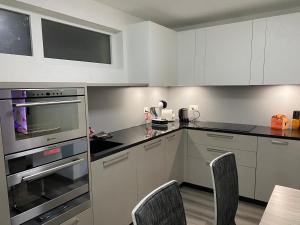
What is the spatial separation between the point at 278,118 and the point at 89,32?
2.44 metres

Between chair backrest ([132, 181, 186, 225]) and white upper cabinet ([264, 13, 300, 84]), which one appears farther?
white upper cabinet ([264, 13, 300, 84])

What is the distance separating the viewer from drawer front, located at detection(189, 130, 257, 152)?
8.37 ft

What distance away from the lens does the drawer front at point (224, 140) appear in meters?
2.55

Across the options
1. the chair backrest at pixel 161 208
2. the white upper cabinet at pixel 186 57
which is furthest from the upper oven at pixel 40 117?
the white upper cabinet at pixel 186 57

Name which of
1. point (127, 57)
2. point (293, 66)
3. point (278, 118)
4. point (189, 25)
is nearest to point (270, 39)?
point (293, 66)

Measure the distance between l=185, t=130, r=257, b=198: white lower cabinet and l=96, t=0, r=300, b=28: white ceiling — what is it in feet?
4.89

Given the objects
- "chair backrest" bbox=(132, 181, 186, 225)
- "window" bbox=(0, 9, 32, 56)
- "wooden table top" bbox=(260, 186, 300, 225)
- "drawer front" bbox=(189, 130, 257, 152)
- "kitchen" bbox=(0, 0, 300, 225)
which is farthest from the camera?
"drawer front" bbox=(189, 130, 257, 152)

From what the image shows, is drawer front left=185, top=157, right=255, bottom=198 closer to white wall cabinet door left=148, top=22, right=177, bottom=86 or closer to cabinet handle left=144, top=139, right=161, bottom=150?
cabinet handle left=144, top=139, right=161, bottom=150

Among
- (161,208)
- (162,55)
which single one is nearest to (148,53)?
(162,55)

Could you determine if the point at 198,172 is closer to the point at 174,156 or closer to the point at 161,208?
the point at 174,156

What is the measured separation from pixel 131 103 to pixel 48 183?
167 cm

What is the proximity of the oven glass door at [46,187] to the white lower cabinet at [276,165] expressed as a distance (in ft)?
6.33

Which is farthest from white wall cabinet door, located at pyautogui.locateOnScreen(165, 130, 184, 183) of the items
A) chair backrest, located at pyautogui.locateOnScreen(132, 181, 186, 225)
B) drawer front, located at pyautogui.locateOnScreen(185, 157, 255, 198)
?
chair backrest, located at pyautogui.locateOnScreen(132, 181, 186, 225)

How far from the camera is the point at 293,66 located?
2447 mm
